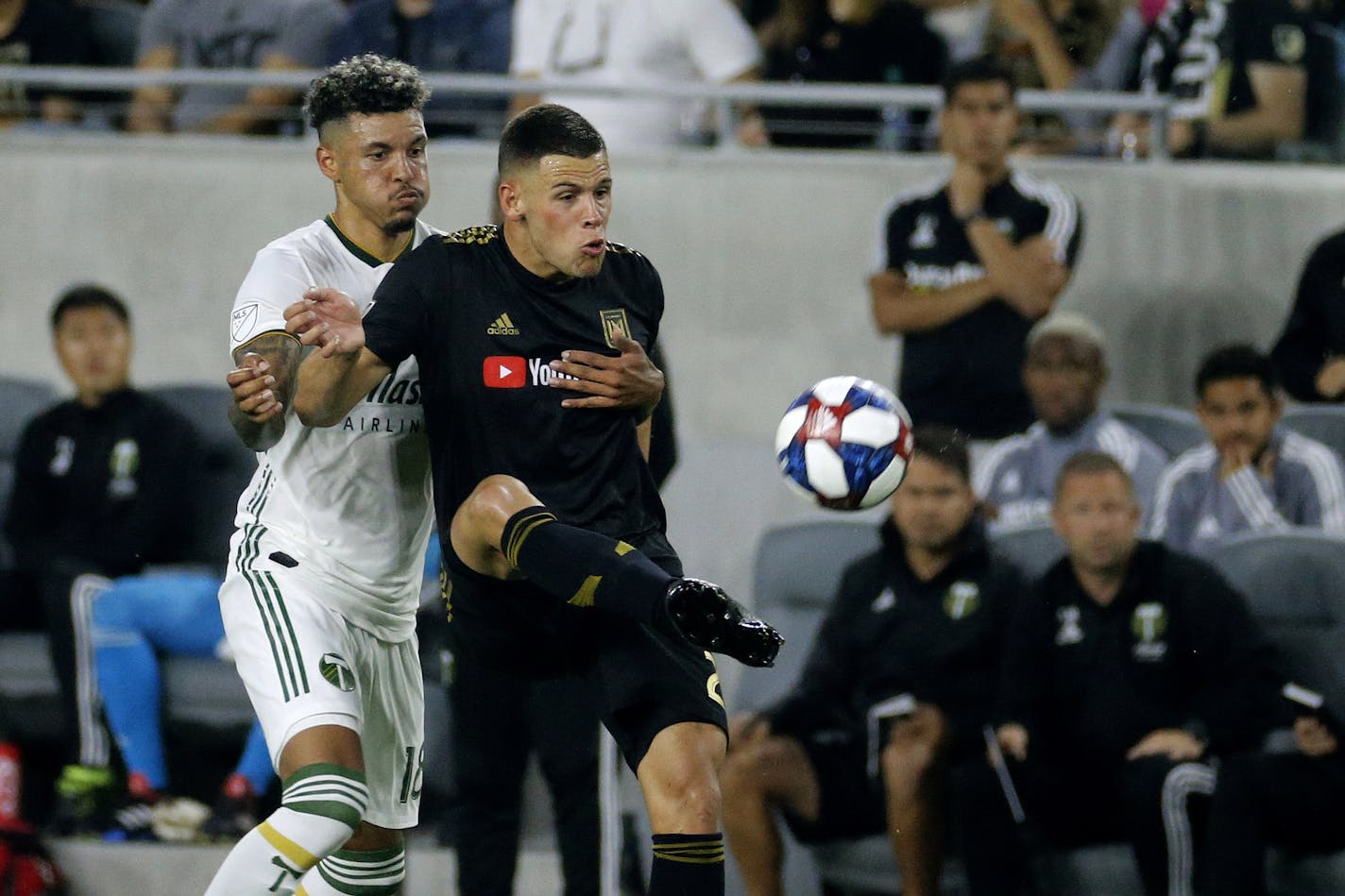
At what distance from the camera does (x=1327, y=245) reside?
700 centimetres

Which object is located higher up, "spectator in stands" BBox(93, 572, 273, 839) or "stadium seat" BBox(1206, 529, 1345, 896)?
"stadium seat" BBox(1206, 529, 1345, 896)

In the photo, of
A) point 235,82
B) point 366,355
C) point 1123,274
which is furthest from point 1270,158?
point 366,355

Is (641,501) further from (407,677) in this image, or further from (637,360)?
(407,677)

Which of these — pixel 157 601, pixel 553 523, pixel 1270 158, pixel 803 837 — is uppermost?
pixel 1270 158

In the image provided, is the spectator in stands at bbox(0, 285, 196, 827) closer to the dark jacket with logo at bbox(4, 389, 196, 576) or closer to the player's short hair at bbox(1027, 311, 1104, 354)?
the dark jacket with logo at bbox(4, 389, 196, 576)

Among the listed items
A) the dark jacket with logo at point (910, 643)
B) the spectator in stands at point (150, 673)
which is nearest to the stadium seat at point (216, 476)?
the spectator in stands at point (150, 673)

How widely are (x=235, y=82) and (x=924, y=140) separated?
2871 millimetres

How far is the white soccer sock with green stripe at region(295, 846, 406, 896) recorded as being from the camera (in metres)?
4.67

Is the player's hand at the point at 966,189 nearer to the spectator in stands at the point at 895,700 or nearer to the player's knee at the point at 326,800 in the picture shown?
the spectator in stands at the point at 895,700

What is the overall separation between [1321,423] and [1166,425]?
0.54m

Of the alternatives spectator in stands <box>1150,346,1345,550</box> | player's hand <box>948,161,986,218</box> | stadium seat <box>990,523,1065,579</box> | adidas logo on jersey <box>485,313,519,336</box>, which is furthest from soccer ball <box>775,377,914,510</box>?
player's hand <box>948,161,986,218</box>

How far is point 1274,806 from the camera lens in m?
5.64

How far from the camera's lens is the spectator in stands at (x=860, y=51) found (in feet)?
26.0

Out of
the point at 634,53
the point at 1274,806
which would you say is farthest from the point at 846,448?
the point at 634,53
